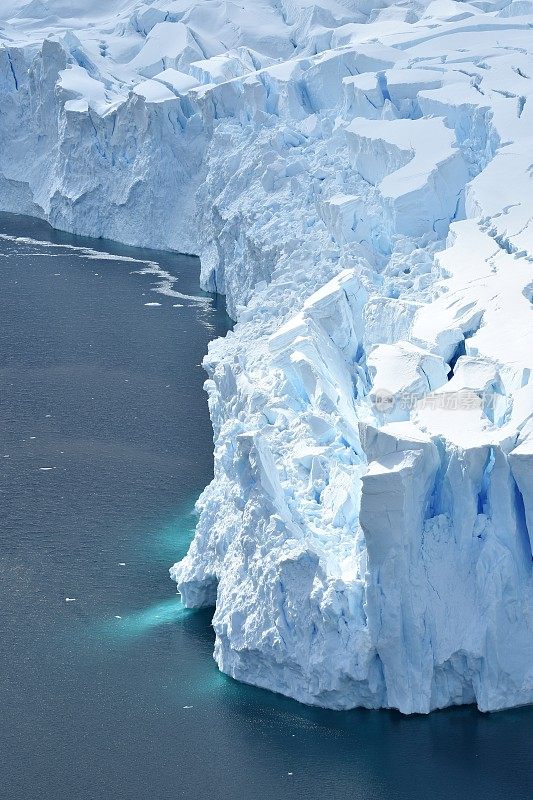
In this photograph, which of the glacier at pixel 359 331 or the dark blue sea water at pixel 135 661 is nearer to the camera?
the dark blue sea water at pixel 135 661

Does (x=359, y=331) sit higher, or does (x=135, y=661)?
(x=359, y=331)

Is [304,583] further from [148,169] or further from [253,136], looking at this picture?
[148,169]

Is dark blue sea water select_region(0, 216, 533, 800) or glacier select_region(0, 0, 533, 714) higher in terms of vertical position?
glacier select_region(0, 0, 533, 714)

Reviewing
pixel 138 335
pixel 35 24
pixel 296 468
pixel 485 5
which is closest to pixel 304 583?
pixel 296 468

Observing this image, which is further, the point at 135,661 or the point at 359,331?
the point at 359,331

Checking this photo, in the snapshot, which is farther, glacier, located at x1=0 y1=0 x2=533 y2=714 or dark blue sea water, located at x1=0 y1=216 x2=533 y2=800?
glacier, located at x1=0 y1=0 x2=533 y2=714
